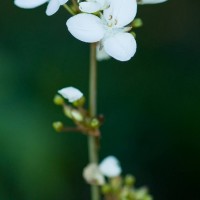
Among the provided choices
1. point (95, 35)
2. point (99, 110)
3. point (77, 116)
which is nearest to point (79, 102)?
point (77, 116)

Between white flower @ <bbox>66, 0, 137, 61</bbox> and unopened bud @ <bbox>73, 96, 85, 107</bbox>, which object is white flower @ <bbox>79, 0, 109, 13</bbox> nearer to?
white flower @ <bbox>66, 0, 137, 61</bbox>

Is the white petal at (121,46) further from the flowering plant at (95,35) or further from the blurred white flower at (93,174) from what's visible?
the blurred white flower at (93,174)

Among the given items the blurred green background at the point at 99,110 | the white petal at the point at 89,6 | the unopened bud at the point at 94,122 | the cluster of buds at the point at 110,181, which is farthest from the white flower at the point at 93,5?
the blurred green background at the point at 99,110

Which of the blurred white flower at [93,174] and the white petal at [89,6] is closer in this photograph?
the white petal at [89,6]

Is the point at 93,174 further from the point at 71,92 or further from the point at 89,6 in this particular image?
the point at 89,6

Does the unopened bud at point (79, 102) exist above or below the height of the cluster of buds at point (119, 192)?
above

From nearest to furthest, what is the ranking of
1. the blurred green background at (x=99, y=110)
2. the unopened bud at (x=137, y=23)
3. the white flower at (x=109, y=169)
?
the unopened bud at (x=137, y=23) < the white flower at (x=109, y=169) < the blurred green background at (x=99, y=110)

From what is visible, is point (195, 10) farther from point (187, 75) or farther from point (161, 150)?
point (161, 150)
